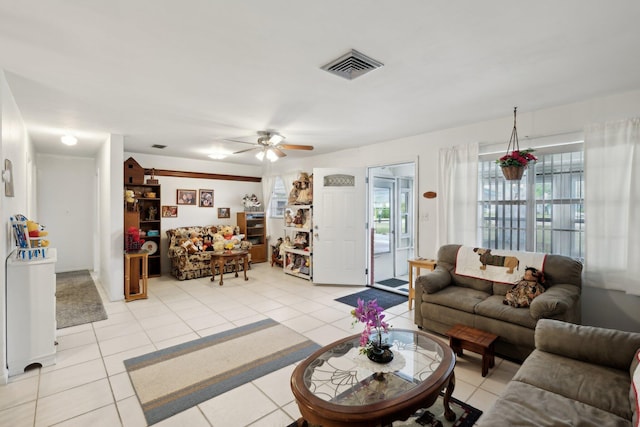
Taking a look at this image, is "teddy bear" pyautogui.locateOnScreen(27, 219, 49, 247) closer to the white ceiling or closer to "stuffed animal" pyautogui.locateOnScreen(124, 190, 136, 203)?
the white ceiling

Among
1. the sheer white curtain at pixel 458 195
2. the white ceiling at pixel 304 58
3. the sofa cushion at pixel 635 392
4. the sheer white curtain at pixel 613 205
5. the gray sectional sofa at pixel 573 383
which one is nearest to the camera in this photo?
the sofa cushion at pixel 635 392

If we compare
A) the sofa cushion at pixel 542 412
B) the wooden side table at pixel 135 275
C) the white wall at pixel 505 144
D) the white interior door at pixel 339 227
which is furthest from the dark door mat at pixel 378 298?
the wooden side table at pixel 135 275

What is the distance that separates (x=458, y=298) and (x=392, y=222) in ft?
10.1

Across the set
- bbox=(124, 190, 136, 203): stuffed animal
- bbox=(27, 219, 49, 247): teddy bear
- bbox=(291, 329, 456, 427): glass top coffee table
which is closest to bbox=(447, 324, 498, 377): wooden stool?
bbox=(291, 329, 456, 427): glass top coffee table

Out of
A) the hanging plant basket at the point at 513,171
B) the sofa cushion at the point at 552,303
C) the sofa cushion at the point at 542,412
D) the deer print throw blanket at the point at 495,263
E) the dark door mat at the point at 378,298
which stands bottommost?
the dark door mat at the point at 378,298

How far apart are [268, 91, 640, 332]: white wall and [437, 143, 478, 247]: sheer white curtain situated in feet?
0.47

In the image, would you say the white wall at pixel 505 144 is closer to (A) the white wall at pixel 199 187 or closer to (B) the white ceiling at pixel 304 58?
(B) the white ceiling at pixel 304 58

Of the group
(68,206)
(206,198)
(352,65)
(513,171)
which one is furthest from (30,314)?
(68,206)

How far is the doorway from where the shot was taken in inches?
238

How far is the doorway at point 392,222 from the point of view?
6051 millimetres

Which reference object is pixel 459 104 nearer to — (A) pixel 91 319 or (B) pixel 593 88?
(B) pixel 593 88

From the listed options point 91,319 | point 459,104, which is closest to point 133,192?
point 91,319

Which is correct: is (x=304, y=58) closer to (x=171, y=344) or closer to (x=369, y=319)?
(x=369, y=319)

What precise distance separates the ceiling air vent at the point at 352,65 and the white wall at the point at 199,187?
5425mm
